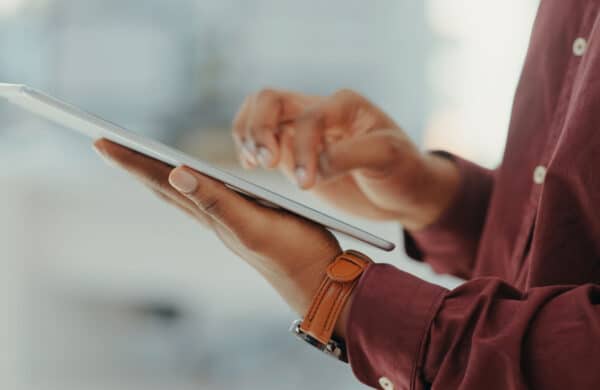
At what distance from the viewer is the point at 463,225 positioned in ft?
3.34

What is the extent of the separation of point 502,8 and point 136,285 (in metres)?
1.24

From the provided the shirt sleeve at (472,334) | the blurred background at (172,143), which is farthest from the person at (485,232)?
the blurred background at (172,143)

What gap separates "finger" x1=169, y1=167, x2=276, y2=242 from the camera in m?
0.61

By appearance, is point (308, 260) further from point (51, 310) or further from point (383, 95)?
point (51, 310)

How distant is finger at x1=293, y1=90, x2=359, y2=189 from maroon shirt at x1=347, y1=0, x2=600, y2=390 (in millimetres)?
152

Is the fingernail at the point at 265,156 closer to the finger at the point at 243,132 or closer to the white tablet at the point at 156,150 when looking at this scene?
the finger at the point at 243,132

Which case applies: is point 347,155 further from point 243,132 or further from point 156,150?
point 156,150

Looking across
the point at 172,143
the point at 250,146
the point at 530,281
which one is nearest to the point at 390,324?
the point at 530,281

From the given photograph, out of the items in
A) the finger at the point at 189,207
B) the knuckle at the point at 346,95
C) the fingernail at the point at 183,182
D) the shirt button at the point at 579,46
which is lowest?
the finger at the point at 189,207

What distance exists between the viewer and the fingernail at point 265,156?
0.79m

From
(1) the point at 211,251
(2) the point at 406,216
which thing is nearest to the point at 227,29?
(1) the point at 211,251

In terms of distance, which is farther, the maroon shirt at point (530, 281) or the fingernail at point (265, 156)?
the fingernail at point (265, 156)

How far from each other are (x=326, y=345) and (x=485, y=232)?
1.03ft

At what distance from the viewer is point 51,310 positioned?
2.44 meters
